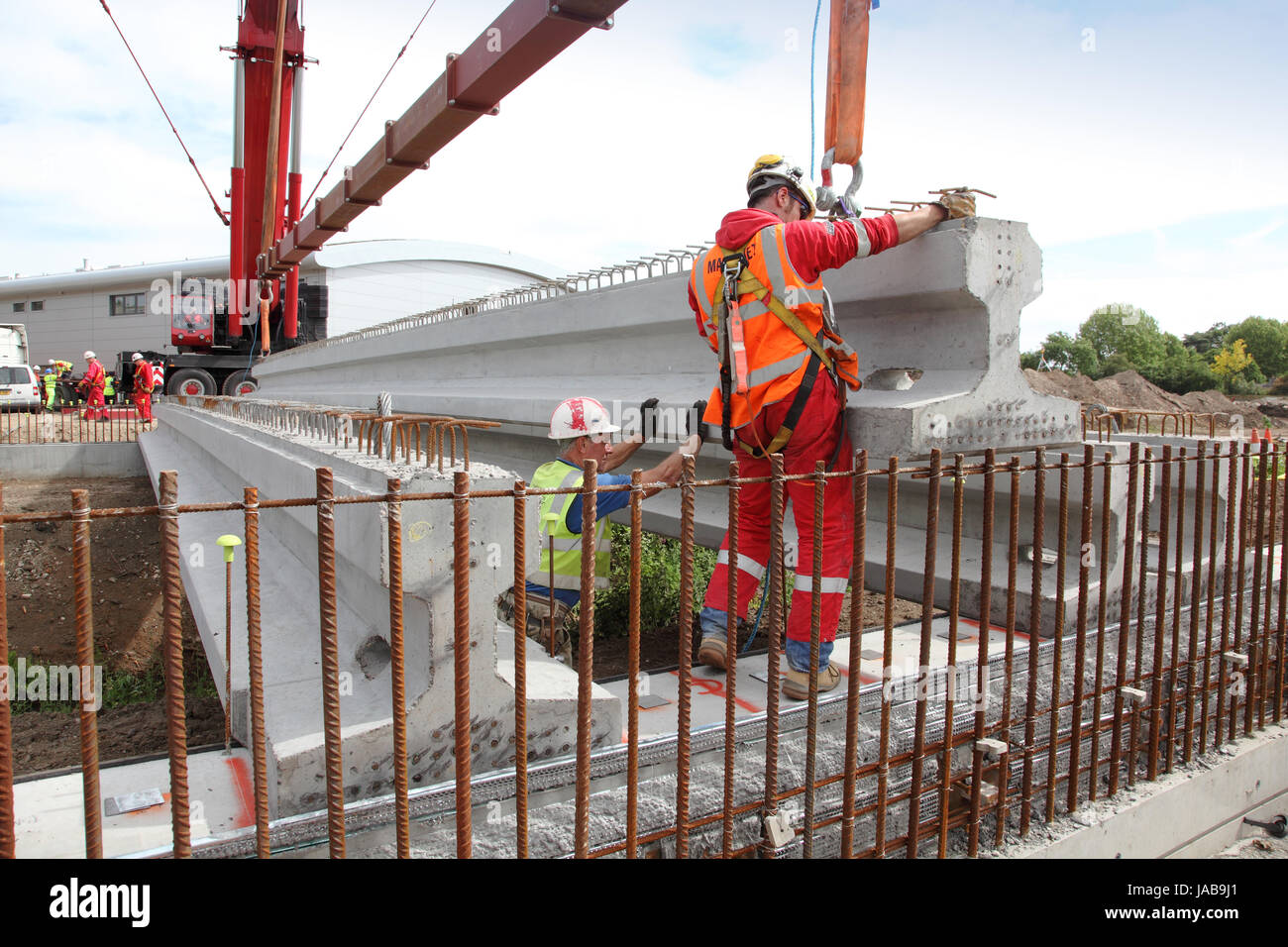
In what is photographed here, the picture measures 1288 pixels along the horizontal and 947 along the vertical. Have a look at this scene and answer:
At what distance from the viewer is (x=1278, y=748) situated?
13.4 ft

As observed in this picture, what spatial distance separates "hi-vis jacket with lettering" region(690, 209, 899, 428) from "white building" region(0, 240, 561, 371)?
25.9 m

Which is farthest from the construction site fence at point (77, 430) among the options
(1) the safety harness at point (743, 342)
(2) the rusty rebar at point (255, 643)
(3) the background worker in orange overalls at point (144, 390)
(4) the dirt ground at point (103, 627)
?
(2) the rusty rebar at point (255, 643)

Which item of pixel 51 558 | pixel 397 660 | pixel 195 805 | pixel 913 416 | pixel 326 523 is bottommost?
pixel 51 558

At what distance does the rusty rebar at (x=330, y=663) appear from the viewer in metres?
1.73

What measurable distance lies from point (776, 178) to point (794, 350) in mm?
781

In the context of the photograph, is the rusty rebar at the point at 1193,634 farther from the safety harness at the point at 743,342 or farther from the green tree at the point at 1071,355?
the green tree at the point at 1071,355

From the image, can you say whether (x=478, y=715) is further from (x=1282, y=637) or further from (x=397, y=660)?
(x=1282, y=637)

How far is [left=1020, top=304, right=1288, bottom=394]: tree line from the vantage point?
4509 centimetres

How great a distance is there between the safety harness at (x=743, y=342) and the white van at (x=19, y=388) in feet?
88.1

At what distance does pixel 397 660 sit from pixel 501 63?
4.62 metres

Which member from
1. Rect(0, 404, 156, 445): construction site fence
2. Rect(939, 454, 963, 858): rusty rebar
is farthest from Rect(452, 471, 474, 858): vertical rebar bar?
Rect(0, 404, 156, 445): construction site fence
